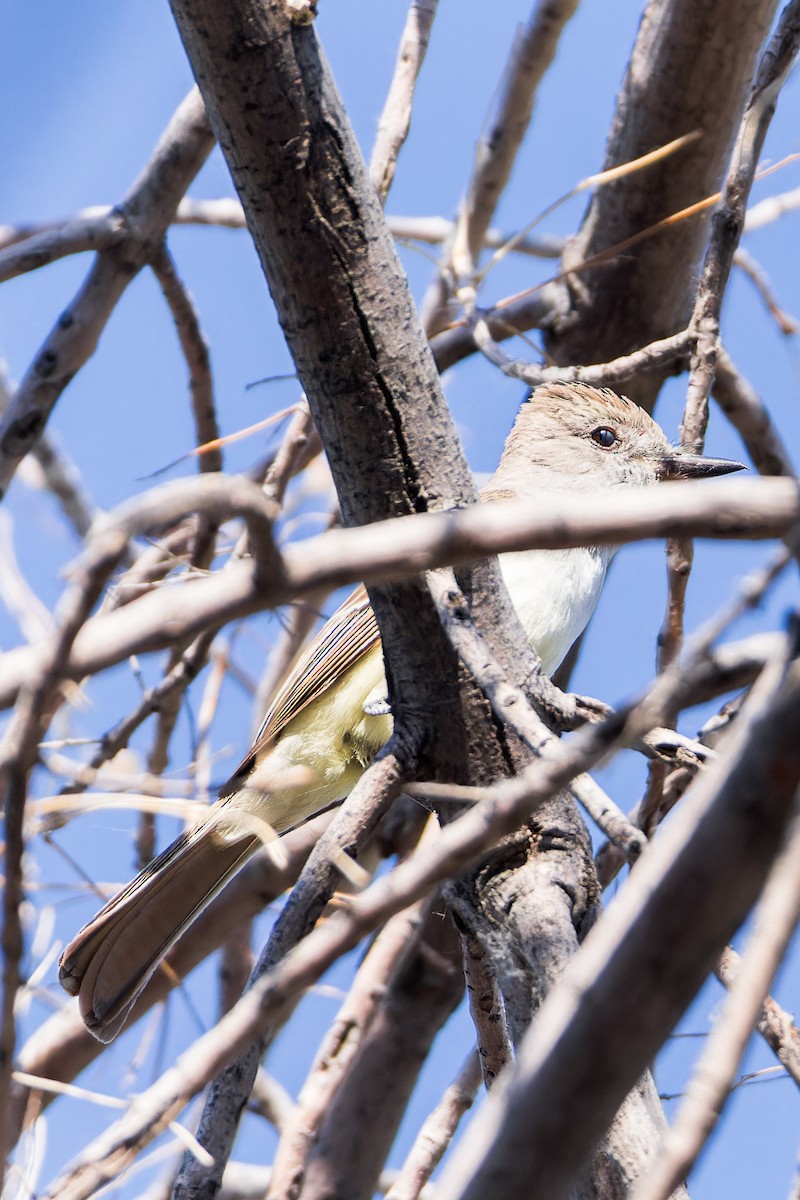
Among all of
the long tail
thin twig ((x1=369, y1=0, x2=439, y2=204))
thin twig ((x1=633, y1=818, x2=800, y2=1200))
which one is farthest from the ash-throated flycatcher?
thin twig ((x1=633, y1=818, x2=800, y2=1200))

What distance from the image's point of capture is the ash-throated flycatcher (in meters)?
2.54

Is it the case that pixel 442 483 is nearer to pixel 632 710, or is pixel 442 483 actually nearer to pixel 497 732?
pixel 497 732

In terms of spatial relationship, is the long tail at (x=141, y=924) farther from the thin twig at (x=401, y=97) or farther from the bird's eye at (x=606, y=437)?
the bird's eye at (x=606, y=437)

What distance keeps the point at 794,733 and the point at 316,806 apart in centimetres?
249

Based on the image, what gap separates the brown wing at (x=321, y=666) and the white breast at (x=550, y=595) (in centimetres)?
38

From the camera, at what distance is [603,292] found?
3.94 meters

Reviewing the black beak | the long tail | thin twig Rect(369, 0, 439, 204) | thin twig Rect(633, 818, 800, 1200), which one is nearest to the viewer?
thin twig Rect(633, 818, 800, 1200)

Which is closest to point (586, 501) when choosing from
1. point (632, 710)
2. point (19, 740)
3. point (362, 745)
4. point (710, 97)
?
point (632, 710)

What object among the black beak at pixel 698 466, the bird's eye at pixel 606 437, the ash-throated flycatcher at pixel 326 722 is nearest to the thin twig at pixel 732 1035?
the ash-throated flycatcher at pixel 326 722

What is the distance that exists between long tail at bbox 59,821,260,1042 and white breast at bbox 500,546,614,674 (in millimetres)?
892

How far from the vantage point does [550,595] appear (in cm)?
325

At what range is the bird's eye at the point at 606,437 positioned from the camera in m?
4.05

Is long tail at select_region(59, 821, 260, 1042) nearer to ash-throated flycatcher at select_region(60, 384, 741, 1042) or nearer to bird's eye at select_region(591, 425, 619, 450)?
ash-throated flycatcher at select_region(60, 384, 741, 1042)

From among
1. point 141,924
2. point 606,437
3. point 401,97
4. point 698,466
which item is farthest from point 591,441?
point 141,924
